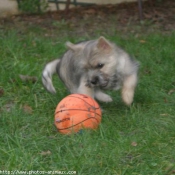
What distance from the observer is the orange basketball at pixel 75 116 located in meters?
4.58

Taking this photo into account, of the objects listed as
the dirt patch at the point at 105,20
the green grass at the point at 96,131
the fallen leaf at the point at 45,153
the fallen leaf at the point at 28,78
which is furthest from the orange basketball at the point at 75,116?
the dirt patch at the point at 105,20

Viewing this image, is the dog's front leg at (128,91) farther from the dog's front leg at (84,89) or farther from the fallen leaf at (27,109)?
the fallen leaf at (27,109)

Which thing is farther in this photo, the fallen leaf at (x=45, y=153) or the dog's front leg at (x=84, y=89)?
the dog's front leg at (x=84, y=89)

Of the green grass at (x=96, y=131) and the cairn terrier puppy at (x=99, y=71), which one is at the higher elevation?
the cairn terrier puppy at (x=99, y=71)

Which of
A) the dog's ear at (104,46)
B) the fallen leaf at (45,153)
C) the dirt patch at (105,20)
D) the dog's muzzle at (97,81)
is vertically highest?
the dog's ear at (104,46)

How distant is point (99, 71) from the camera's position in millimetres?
5168

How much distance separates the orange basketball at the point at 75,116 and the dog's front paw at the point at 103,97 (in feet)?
2.90

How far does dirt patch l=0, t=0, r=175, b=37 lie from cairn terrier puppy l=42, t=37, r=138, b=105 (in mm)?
3279

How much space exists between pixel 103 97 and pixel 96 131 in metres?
1.07

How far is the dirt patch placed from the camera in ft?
30.0

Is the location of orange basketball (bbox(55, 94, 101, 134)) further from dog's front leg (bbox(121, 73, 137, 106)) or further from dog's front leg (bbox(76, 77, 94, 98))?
dog's front leg (bbox(121, 73, 137, 106))

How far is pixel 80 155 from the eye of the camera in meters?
4.09

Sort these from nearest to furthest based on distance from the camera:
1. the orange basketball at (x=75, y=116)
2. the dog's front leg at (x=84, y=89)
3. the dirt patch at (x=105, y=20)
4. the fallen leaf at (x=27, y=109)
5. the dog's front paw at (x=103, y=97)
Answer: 1. the orange basketball at (x=75, y=116)
2. the dog's front leg at (x=84, y=89)
3. the fallen leaf at (x=27, y=109)
4. the dog's front paw at (x=103, y=97)
5. the dirt patch at (x=105, y=20)

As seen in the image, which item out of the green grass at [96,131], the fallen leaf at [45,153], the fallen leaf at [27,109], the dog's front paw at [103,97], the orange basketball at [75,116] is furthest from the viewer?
the dog's front paw at [103,97]
